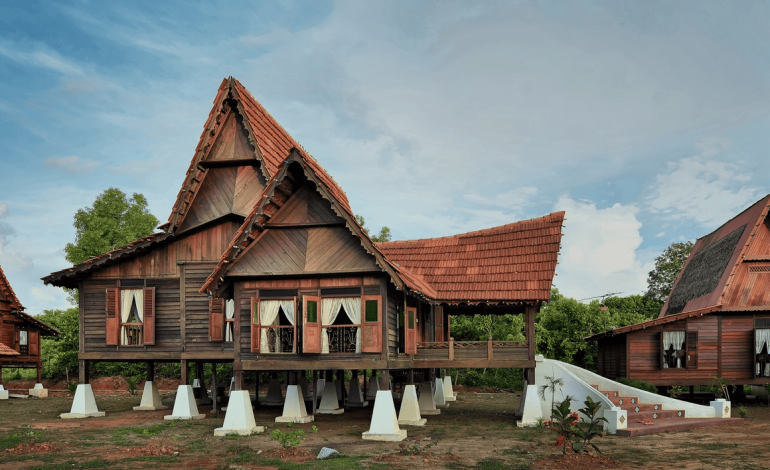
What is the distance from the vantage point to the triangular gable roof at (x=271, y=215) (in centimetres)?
2116

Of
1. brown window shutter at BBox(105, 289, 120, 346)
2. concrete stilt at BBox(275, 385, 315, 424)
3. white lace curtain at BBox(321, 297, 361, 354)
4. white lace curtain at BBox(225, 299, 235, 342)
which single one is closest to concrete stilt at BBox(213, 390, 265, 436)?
concrete stilt at BBox(275, 385, 315, 424)

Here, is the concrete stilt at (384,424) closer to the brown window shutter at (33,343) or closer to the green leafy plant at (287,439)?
the green leafy plant at (287,439)

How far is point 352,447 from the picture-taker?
62.3 ft

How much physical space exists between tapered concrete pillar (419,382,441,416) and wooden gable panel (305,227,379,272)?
31.2 ft

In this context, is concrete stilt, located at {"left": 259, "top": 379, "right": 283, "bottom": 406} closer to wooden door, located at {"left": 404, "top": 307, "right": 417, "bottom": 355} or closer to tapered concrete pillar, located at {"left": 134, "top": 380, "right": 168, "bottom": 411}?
tapered concrete pillar, located at {"left": 134, "top": 380, "right": 168, "bottom": 411}

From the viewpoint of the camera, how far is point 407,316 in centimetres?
2459

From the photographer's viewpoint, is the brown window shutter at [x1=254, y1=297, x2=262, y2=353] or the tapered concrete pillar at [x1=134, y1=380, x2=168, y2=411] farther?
the tapered concrete pillar at [x1=134, y1=380, x2=168, y2=411]

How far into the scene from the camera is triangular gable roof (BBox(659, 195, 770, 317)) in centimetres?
3175

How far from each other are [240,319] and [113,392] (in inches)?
1001

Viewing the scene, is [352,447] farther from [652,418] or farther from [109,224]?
[109,224]

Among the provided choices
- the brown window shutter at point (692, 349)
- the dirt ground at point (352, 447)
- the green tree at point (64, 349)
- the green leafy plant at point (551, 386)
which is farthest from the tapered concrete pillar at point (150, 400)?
the brown window shutter at point (692, 349)

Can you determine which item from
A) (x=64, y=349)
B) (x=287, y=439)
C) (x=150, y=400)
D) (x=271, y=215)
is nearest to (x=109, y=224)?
(x=64, y=349)

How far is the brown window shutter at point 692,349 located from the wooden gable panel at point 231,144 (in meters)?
19.6

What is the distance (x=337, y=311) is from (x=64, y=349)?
33657 millimetres
